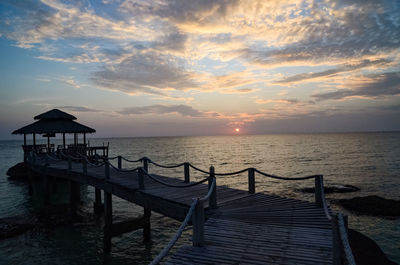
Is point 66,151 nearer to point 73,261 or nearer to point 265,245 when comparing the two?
point 73,261

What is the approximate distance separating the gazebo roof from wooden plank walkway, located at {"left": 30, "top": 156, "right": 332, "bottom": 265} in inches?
666

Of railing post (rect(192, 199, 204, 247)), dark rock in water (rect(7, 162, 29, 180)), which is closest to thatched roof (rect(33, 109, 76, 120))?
dark rock in water (rect(7, 162, 29, 180))

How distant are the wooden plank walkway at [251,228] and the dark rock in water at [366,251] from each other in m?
4.67

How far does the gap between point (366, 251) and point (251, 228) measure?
813 centimetres

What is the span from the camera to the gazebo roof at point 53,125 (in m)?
24.0

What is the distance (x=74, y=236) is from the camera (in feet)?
44.4

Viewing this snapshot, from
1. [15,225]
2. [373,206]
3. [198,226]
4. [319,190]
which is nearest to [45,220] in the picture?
[15,225]

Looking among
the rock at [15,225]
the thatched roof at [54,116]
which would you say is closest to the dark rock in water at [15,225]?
the rock at [15,225]

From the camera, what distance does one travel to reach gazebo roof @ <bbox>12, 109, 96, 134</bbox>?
78.9 feet

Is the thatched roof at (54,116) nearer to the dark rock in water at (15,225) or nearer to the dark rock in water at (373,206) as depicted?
the dark rock in water at (15,225)

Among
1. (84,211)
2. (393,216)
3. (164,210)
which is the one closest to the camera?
(164,210)

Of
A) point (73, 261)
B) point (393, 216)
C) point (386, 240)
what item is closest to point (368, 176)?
point (393, 216)

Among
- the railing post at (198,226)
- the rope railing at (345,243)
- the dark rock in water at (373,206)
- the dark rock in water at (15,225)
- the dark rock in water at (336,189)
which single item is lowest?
the dark rock in water at (336,189)

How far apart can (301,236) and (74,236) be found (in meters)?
12.1
